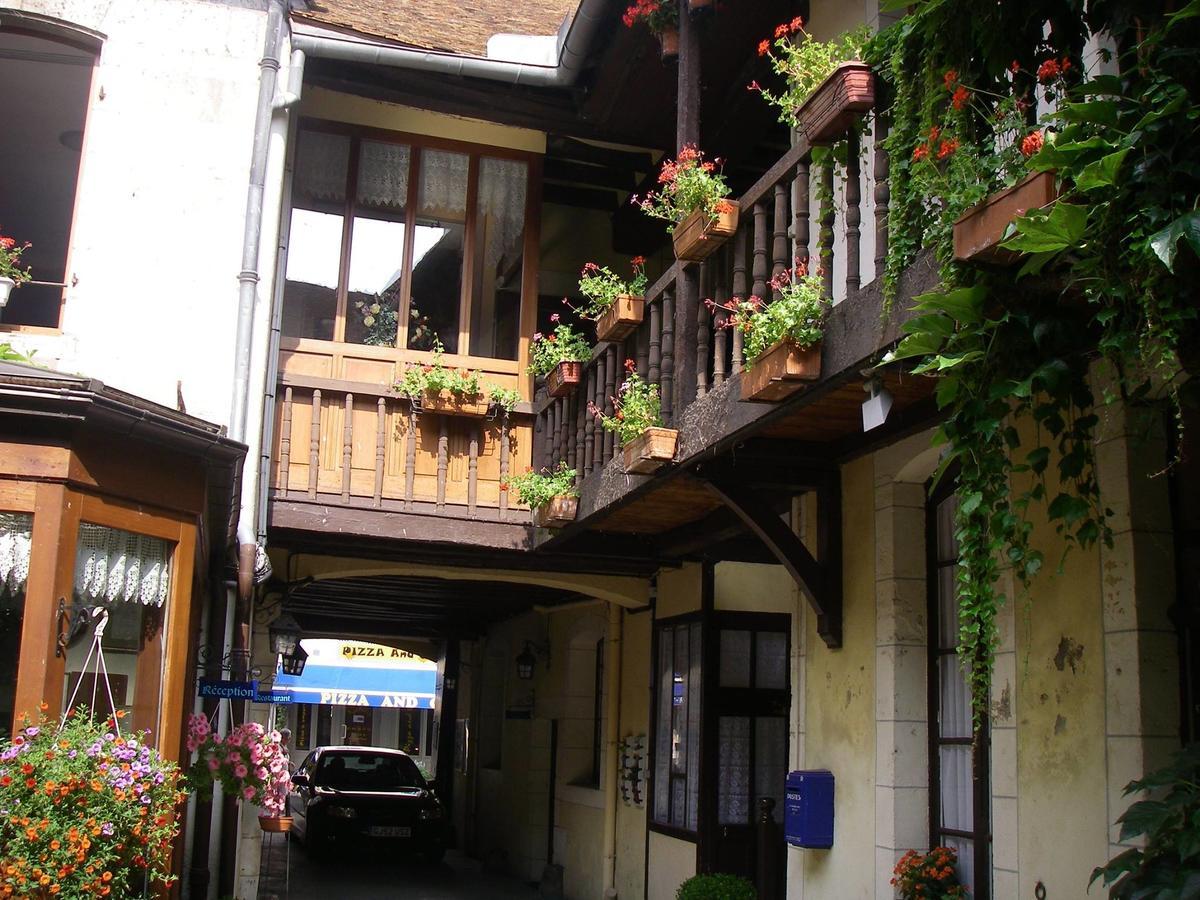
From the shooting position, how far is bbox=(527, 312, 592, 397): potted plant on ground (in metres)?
8.67

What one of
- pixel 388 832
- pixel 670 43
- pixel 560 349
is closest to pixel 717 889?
pixel 560 349

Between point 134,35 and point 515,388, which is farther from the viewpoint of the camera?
point 515,388

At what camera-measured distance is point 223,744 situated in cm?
781

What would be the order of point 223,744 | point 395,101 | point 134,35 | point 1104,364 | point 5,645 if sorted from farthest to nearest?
1. point 395,101
2. point 134,35
3. point 223,744
4. point 5,645
5. point 1104,364

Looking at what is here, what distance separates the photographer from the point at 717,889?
27.2 ft

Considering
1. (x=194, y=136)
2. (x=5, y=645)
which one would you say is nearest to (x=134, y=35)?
(x=194, y=136)

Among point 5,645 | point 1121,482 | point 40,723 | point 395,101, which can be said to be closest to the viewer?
point 1121,482

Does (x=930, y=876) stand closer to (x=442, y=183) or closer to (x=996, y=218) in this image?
(x=996, y=218)

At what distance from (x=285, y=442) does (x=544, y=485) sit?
1766 millimetres

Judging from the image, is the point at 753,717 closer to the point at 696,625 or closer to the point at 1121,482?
the point at 696,625

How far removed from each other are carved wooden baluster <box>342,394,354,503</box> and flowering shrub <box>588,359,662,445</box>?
245 cm

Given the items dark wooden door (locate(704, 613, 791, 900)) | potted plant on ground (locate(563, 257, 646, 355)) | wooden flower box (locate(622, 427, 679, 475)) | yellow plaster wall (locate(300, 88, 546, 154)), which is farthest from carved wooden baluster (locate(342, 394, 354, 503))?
dark wooden door (locate(704, 613, 791, 900))

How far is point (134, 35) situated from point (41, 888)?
18.9ft

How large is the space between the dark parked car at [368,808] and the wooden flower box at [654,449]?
9.94 m
